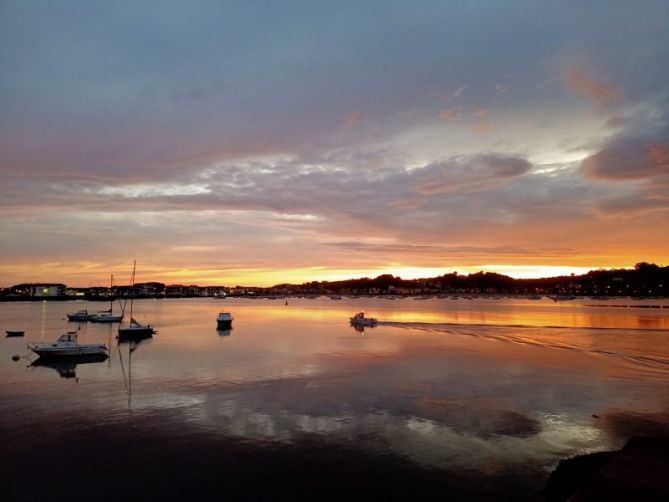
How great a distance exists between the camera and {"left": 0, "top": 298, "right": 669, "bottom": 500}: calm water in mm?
19219

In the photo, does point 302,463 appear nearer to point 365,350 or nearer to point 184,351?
point 365,350

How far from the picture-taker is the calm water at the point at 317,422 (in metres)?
19.2

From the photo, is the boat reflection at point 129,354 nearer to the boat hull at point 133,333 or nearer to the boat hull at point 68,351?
the boat hull at point 133,333

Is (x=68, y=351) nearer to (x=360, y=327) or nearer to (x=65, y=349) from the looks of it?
(x=65, y=349)

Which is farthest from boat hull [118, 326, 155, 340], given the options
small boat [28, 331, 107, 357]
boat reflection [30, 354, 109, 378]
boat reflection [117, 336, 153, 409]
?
boat reflection [30, 354, 109, 378]

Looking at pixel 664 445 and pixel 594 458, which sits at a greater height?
pixel 664 445

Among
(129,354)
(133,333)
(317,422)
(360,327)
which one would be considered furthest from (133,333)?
(317,422)

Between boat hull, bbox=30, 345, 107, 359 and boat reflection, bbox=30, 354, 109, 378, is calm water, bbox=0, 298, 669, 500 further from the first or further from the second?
boat hull, bbox=30, 345, 107, 359

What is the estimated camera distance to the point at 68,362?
52.2m

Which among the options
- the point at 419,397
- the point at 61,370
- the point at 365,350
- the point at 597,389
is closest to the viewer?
the point at 419,397

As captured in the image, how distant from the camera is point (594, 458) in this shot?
1933 centimetres

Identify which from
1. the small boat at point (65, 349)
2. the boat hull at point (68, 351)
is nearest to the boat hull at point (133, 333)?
the small boat at point (65, 349)

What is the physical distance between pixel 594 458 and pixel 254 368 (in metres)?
34.7

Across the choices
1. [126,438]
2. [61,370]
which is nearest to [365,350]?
[61,370]
